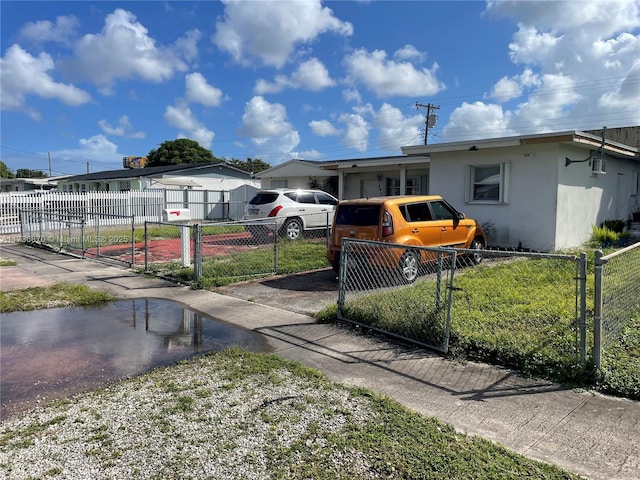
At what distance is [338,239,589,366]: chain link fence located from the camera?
5.00 meters

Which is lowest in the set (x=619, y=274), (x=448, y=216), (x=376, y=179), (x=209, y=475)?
(x=209, y=475)

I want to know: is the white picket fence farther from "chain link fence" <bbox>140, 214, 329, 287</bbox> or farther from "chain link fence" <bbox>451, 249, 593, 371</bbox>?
"chain link fence" <bbox>451, 249, 593, 371</bbox>

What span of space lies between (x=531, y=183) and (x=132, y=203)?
21.3 metres

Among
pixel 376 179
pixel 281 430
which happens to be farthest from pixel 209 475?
pixel 376 179

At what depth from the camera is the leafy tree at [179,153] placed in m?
60.6

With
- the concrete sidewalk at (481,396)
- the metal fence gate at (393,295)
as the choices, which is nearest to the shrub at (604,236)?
the metal fence gate at (393,295)

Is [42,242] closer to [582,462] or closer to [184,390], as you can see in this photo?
[184,390]

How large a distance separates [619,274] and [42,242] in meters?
16.5

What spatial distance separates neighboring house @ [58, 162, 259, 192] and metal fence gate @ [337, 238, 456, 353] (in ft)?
83.6

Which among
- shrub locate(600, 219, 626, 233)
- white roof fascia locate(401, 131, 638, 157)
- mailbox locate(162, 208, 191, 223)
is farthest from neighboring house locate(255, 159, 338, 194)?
shrub locate(600, 219, 626, 233)

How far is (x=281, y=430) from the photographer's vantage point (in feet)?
11.5

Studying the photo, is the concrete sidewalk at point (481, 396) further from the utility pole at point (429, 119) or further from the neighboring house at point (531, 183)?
the utility pole at point (429, 119)

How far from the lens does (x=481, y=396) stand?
4203 millimetres

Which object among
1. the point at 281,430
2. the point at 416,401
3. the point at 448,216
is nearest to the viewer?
the point at 281,430
